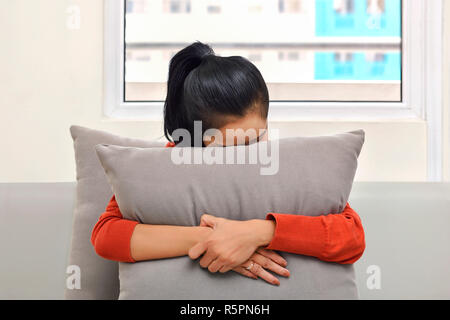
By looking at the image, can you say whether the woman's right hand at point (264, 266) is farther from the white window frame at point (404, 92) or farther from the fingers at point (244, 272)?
the white window frame at point (404, 92)

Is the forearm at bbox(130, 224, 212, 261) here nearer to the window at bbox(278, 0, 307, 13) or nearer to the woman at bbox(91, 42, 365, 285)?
the woman at bbox(91, 42, 365, 285)

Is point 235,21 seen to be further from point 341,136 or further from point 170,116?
point 341,136

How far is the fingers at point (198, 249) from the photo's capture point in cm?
74

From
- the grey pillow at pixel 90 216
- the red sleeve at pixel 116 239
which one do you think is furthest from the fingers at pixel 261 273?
the grey pillow at pixel 90 216

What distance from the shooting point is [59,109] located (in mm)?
1574

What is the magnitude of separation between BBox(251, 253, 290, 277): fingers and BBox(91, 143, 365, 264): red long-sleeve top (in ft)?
0.08

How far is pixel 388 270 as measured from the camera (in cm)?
114

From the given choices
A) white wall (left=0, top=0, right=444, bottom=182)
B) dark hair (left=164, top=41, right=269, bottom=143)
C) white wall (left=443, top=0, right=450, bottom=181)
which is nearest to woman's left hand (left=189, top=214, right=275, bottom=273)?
dark hair (left=164, top=41, right=269, bottom=143)

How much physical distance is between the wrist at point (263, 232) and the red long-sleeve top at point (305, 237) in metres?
0.01

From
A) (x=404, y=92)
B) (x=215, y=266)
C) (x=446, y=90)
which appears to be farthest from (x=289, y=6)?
(x=215, y=266)

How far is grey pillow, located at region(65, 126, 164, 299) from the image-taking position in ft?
3.33

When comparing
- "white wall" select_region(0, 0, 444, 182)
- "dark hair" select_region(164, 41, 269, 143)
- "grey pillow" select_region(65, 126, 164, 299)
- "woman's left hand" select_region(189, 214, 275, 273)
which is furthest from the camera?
"white wall" select_region(0, 0, 444, 182)

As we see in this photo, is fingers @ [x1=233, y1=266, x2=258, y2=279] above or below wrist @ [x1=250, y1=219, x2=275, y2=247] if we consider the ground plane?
below

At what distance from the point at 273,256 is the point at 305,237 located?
7 cm
